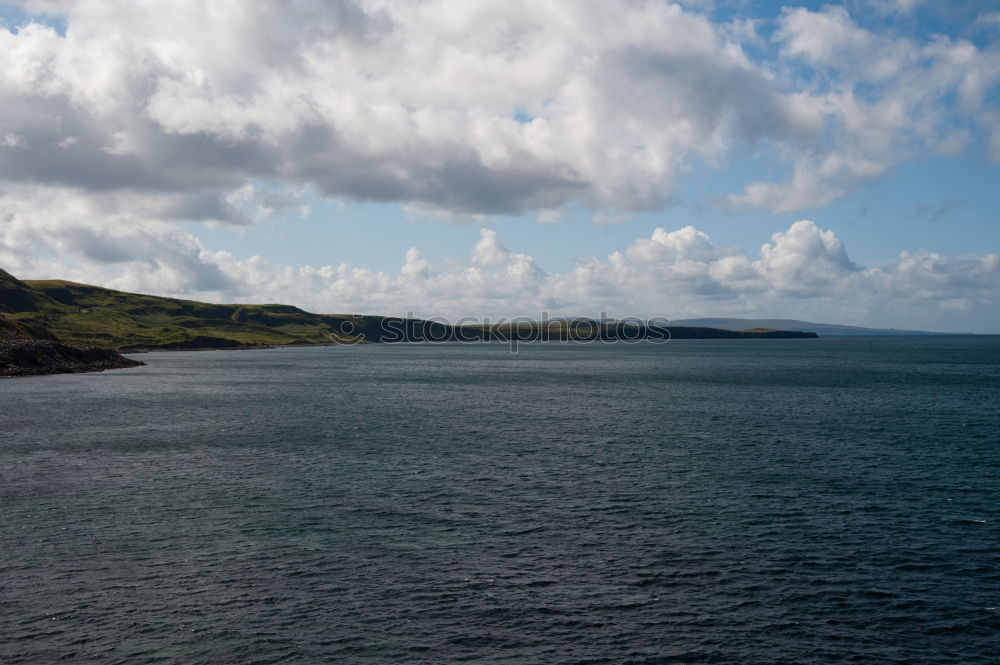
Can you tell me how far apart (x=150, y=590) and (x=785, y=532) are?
127 ft

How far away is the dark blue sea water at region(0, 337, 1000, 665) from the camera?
30.5 meters

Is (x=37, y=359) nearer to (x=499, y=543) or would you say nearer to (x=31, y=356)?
(x=31, y=356)

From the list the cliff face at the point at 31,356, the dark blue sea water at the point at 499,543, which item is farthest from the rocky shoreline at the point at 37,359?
the dark blue sea water at the point at 499,543

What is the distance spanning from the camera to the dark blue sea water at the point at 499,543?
3050 cm

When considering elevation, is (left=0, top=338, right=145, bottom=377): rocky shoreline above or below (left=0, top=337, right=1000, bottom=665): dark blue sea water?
above

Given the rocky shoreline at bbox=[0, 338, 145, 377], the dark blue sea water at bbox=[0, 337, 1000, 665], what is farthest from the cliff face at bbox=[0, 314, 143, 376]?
the dark blue sea water at bbox=[0, 337, 1000, 665]

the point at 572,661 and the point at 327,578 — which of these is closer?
the point at 572,661

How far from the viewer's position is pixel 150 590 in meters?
35.1

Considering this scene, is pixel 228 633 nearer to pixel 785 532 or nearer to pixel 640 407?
pixel 785 532

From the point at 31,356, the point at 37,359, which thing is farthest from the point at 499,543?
the point at 37,359

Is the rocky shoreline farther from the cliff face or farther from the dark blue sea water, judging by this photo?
the dark blue sea water

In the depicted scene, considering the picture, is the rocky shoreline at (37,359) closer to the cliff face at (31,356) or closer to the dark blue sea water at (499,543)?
the cliff face at (31,356)

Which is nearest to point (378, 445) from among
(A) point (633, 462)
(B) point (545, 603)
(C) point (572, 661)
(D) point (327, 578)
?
(A) point (633, 462)

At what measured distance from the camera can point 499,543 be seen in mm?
42688
